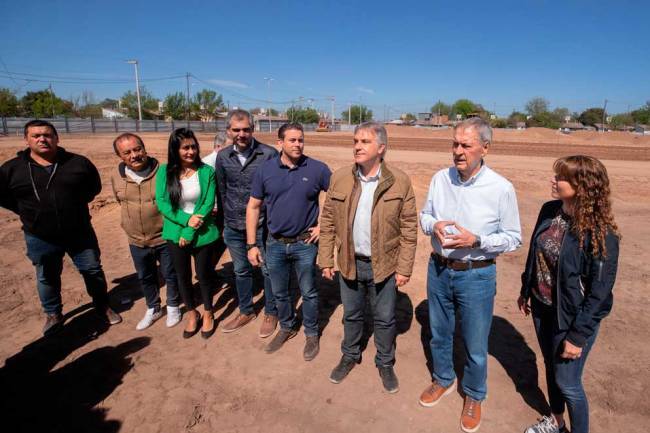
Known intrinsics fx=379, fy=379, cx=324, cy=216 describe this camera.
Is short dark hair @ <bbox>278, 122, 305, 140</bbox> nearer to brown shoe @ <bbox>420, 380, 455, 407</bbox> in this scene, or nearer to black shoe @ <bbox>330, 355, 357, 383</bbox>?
black shoe @ <bbox>330, 355, 357, 383</bbox>

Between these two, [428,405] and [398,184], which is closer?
[398,184]

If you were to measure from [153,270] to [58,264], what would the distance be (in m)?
0.89

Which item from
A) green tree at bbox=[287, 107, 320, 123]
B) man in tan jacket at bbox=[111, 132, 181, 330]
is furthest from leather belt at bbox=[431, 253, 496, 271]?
green tree at bbox=[287, 107, 320, 123]

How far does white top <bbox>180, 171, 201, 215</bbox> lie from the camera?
3418mm

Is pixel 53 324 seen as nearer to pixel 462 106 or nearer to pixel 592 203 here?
pixel 592 203

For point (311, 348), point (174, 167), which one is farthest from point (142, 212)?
point (311, 348)

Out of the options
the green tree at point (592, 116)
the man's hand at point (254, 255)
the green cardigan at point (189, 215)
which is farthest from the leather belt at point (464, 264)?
the green tree at point (592, 116)

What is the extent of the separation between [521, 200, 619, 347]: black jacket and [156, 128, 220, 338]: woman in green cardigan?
278 cm

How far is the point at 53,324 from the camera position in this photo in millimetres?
3844

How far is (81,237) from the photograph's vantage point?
3.76 m

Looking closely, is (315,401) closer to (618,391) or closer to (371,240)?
(371,240)

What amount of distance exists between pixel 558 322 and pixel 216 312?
3.37 metres

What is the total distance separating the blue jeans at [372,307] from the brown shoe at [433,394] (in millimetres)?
332

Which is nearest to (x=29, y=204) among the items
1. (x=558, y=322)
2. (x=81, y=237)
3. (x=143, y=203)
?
(x=81, y=237)
